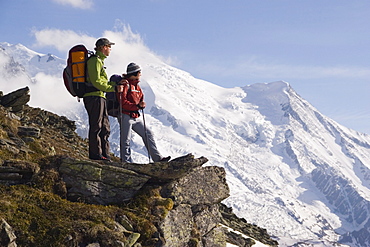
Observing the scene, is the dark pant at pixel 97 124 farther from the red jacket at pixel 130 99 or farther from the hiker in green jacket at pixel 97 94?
the red jacket at pixel 130 99

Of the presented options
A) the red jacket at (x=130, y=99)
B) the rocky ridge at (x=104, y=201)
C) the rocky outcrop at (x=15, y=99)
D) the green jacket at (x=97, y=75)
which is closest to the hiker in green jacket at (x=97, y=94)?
the green jacket at (x=97, y=75)

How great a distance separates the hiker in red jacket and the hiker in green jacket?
0.56m

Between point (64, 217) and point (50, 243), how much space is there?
2.94ft

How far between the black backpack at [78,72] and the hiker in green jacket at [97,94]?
142 mm

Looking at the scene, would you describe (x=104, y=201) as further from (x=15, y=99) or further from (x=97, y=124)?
(x=15, y=99)

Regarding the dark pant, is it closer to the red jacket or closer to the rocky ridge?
the red jacket

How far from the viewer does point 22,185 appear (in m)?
11.1

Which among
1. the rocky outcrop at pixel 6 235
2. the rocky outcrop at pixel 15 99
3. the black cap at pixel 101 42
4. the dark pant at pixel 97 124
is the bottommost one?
the rocky outcrop at pixel 6 235

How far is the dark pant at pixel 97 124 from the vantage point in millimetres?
13117

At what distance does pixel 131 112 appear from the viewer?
549 inches

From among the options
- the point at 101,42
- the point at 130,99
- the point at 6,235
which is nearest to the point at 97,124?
the point at 130,99

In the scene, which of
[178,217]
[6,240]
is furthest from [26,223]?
[178,217]

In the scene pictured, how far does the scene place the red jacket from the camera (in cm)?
1371

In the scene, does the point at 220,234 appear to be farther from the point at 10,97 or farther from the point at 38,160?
the point at 10,97
